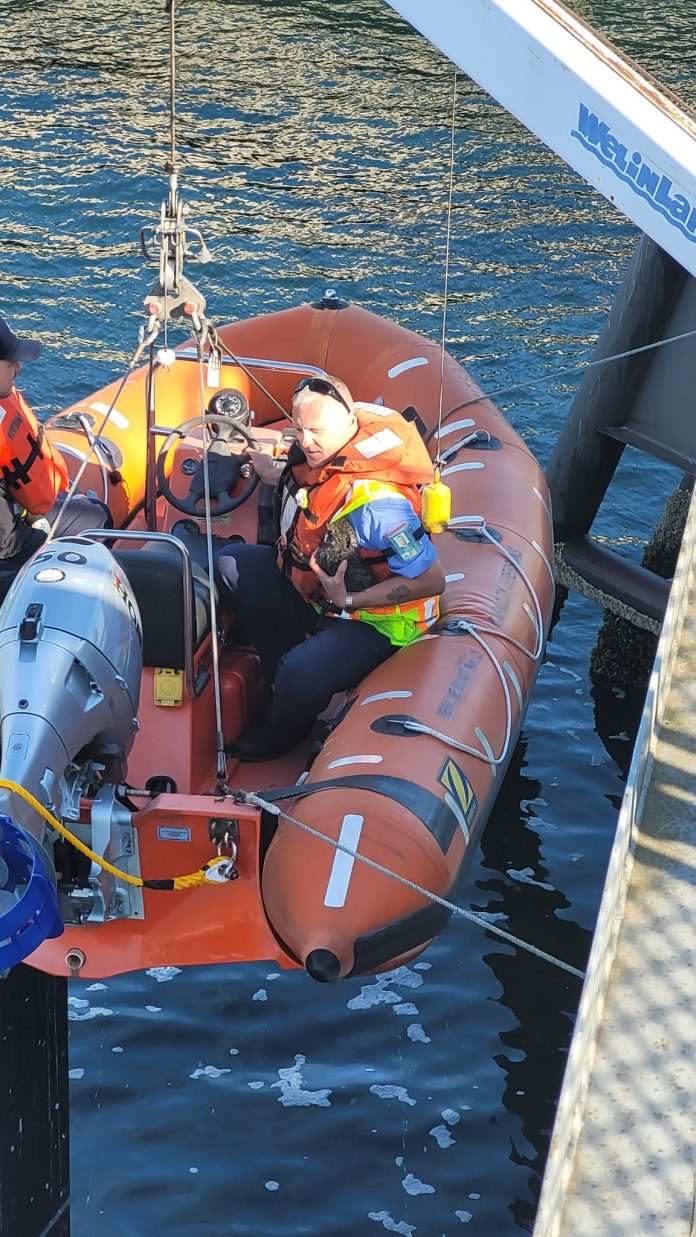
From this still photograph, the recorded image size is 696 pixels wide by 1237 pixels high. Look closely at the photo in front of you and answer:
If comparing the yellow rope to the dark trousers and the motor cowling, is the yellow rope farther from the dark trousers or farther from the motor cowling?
the dark trousers

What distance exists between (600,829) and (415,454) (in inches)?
71.5

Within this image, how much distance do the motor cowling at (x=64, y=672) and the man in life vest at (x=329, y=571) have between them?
577mm

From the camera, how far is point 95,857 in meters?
3.26

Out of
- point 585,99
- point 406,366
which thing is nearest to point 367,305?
point 406,366

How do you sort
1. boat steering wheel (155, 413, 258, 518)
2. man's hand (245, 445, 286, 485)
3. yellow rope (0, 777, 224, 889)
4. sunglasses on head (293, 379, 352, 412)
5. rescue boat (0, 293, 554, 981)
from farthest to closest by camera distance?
boat steering wheel (155, 413, 258, 518), man's hand (245, 445, 286, 485), sunglasses on head (293, 379, 352, 412), rescue boat (0, 293, 554, 981), yellow rope (0, 777, 224, 889)

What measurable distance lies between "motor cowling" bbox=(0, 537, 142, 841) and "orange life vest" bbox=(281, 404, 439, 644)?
59 cm

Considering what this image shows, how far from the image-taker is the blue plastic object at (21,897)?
2.84 meters

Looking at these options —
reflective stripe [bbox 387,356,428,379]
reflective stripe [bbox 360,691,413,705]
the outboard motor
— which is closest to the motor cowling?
the outboard motor

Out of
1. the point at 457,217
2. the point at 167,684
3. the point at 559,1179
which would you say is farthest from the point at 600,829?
the point at 457,217

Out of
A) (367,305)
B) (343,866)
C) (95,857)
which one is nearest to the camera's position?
(95,857)

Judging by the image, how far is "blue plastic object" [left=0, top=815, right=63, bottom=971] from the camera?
2.84 metres

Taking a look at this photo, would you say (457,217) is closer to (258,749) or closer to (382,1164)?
(258,749)

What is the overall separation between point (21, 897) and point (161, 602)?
115cm

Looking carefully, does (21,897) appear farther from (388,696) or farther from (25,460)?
(25,460)
